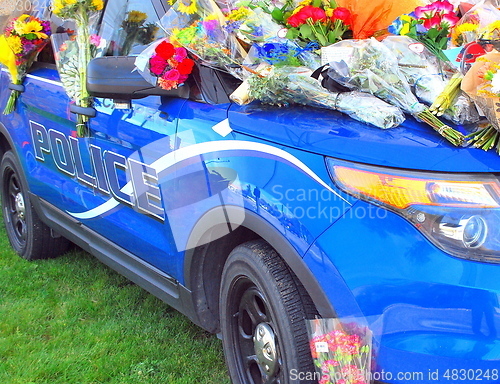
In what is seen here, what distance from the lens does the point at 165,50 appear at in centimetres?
271

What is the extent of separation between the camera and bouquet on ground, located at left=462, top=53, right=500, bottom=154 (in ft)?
6.25

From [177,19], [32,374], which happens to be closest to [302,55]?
[177,19]

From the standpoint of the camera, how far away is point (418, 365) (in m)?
1.87

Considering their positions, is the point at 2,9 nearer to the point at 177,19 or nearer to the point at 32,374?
the point at 177,19

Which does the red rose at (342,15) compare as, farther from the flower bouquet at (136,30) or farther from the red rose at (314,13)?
the flower bouquet at (136,30)

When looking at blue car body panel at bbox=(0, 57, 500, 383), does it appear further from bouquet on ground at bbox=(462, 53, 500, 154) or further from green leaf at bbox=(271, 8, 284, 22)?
green leaf at bbox=(271, 8, 284, 22)

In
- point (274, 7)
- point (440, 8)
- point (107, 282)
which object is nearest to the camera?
point (440, 8)

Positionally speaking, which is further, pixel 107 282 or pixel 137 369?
pixel 107 282


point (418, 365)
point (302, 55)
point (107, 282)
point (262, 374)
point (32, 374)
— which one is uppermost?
point (302, 55)

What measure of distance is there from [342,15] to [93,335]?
226cm

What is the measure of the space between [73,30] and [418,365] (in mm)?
3175

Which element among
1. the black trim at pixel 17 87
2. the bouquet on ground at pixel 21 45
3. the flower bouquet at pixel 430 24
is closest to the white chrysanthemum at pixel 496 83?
the flower bouquet at pixel 430 24

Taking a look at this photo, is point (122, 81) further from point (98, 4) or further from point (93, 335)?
point (93, 335)

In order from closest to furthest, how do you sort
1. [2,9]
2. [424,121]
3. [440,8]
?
[424,121] → [440,8] → [2,9]
